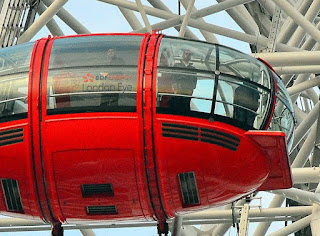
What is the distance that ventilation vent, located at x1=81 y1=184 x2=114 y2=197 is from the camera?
1923cm

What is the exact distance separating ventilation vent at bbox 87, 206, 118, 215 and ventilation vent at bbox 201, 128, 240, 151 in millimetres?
1954

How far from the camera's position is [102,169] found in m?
19.0

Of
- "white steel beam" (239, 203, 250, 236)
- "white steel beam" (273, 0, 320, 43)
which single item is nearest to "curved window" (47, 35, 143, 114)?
"white steel beam" (273, 0, 320, 43)

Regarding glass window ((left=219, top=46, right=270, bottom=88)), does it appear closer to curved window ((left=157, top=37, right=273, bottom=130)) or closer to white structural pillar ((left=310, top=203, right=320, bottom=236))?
curved window ((left=157, top=37, right=273, bottom=130))

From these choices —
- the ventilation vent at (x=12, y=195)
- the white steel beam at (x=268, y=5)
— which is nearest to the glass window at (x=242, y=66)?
the ventilation vent at (x=12, y=195)

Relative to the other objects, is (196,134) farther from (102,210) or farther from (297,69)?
(297,69)

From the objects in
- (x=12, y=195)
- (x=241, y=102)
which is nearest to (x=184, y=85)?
(x=241, y=102)

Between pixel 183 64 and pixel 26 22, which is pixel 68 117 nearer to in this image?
pixel 183 64

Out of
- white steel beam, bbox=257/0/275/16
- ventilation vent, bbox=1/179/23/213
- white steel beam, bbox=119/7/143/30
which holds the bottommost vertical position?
ventilation vent, bbox=1/179/23/213

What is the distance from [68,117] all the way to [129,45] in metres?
1.62

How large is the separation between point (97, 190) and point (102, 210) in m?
0.70

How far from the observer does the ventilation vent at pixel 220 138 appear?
19109 millimetres

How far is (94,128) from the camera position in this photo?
18969mm

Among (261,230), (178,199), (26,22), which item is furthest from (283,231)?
(178,199)
